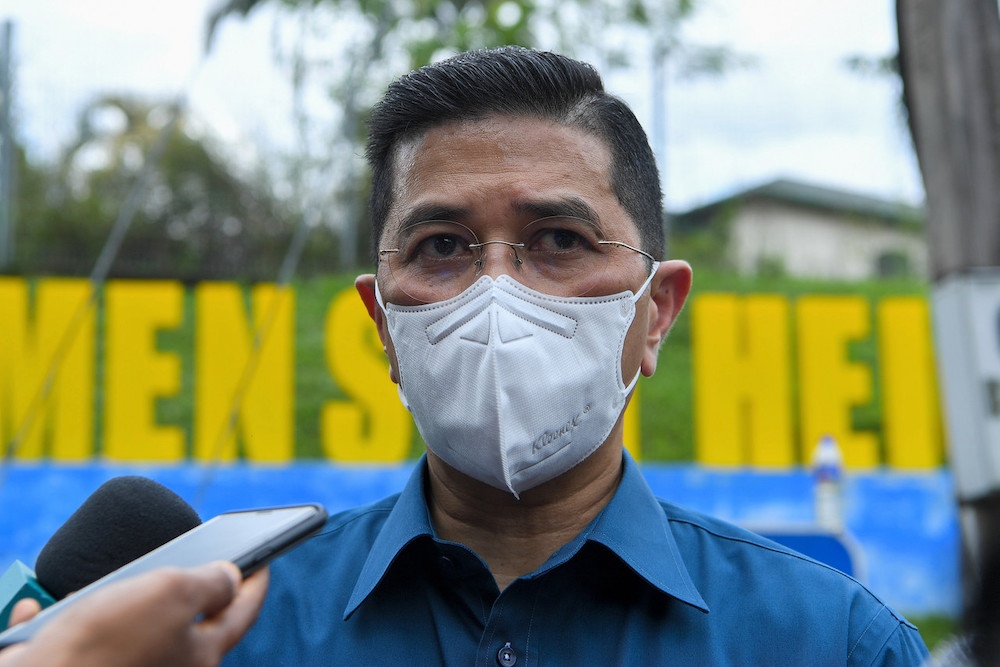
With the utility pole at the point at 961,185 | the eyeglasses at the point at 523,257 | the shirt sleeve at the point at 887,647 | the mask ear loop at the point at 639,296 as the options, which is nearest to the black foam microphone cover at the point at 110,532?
the eyeglasses at the point at 523,257

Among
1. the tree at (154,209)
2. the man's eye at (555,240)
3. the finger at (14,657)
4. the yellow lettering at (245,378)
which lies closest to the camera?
the finger at (14,657)

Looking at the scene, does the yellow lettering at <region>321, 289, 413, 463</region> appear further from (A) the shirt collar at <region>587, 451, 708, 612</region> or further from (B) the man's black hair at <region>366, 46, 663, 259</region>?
(A) the shirt collar at <region>587, 451, 708, 612</region>

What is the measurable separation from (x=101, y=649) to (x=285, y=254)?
11.9 metres

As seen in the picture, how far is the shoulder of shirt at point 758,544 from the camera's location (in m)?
1.74

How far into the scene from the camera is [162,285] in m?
9.19

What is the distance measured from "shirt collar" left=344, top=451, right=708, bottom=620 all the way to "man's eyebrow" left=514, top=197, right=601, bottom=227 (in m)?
0.55

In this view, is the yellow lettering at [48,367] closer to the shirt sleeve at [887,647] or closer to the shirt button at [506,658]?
the shirt button at [506,658]

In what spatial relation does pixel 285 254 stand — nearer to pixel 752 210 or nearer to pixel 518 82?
pixel 752 210

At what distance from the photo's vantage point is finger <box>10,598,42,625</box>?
1108 mm

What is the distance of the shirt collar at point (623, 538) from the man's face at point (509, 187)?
0.82 ft

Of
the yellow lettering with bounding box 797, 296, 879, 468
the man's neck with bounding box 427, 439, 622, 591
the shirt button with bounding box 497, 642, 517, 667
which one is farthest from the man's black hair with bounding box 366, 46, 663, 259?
the yellow lettering with bounding box 797, 296, 879, 468

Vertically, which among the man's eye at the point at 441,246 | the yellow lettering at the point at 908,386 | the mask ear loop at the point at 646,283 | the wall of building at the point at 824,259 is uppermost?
the wall of building at the point at 824,259

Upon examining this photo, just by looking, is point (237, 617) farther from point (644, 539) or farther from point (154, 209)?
point (154, 209)

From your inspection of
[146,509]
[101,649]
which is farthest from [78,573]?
[101,649]
